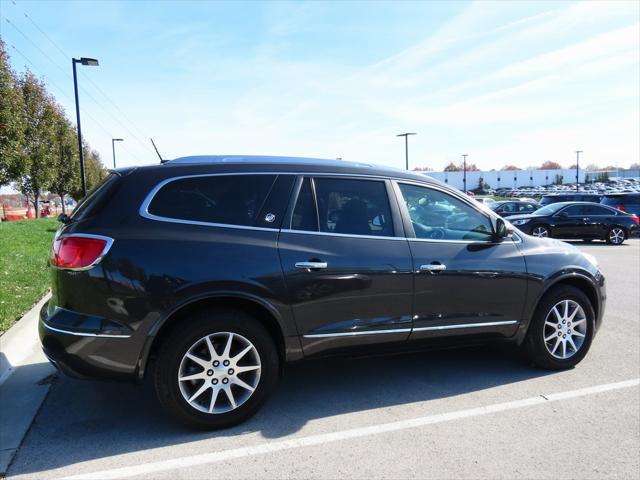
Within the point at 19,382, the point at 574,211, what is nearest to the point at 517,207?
the point at 574,211

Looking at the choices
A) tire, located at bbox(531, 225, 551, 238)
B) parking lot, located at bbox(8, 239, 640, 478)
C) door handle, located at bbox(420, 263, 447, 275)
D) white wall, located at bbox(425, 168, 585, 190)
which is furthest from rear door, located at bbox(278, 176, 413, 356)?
white wall, located at bbox(425, 168, 585, 190)

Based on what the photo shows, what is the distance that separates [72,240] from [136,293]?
561mm

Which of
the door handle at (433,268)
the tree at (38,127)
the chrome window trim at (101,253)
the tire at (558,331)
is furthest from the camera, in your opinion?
the tree at (38,127)

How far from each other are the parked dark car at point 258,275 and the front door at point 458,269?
1cm

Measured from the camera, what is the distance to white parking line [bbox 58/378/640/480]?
2945 mm

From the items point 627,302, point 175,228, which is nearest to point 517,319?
point 175,228

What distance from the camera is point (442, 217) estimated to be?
4.21 m

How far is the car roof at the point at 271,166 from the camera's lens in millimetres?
3539

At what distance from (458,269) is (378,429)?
1433 mm

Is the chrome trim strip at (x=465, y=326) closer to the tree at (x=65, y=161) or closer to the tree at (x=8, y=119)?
the tree at (x=8, y=119)

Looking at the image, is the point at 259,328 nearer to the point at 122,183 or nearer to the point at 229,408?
the point at 229,408

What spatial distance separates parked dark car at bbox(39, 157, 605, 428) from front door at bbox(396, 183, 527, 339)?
1cm

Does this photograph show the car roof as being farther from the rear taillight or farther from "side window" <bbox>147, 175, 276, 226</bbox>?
the rear taillight

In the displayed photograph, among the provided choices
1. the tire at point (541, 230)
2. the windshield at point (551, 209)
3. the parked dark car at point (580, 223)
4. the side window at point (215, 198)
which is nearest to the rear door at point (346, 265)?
the side window at point (215, 198)
